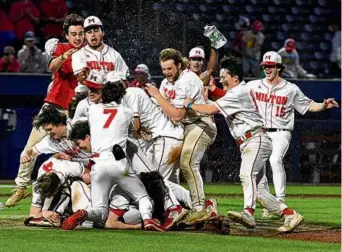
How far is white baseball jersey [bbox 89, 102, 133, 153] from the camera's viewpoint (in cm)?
1080

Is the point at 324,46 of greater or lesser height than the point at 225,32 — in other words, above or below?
below

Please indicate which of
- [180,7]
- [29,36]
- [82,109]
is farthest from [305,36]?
[82,109]

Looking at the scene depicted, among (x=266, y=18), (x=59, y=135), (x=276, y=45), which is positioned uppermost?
(x=266, y=18)

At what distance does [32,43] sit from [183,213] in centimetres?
1057

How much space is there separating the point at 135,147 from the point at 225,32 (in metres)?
13.8

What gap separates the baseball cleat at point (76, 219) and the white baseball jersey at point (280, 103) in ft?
12.1

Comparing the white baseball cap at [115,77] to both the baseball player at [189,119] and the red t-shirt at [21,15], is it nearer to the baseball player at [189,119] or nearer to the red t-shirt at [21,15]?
the baseball player at [189,119]

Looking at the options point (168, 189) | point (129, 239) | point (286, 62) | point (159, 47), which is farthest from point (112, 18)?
point (129, 239)

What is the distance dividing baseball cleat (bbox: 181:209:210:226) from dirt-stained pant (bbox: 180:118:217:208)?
928 mm

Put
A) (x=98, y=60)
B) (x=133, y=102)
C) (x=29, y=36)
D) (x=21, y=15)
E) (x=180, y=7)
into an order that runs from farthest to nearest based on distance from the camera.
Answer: (x=180, y=7)
(x=21, y=15)
(x=29, y=36)
(x=98, y=60)
(x=133, y=102)

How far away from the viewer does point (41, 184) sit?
11055 millimetres

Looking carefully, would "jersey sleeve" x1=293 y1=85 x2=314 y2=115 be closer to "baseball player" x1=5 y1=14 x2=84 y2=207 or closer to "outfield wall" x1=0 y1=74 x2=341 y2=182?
"baseball player" x1=5 y1=14 x2=84 y2=207

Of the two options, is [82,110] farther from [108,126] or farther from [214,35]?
[214,35]

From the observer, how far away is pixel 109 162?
10.7m
